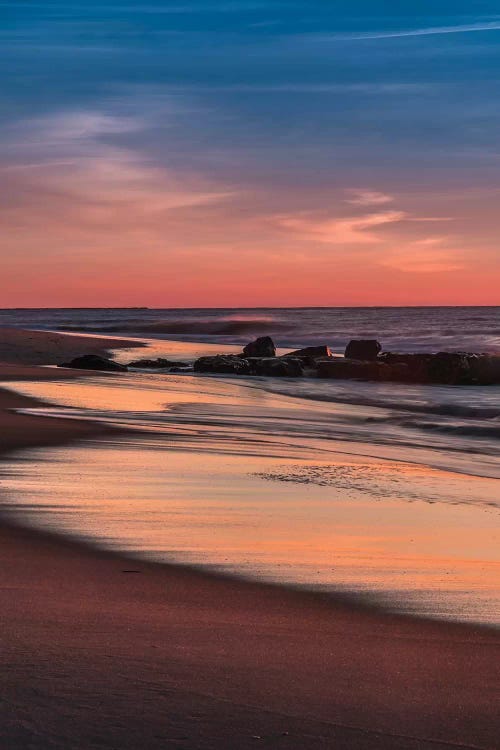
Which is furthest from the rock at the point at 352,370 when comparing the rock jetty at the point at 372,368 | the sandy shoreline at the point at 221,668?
the sandy shoreline at the point at 221,668

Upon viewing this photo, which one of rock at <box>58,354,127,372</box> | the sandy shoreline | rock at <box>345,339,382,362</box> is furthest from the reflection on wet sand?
rock at <box>345,339,382,362</box>

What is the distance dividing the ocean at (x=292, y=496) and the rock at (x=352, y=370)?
29.2 feet

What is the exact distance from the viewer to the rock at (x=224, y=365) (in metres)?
25.0

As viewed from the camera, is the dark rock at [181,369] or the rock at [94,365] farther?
the dark rock at [181,369]

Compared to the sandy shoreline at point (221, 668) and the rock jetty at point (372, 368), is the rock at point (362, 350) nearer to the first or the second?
the rock jetty at point (372, 368)

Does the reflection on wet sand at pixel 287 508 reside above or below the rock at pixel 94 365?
below

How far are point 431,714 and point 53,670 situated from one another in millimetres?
1236

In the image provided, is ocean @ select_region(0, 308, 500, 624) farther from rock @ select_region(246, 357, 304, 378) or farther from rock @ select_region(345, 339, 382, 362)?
rock @ select_region(345, 339, 382, 362)

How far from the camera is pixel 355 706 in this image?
3025mm

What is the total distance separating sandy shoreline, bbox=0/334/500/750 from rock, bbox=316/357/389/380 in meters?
20.4

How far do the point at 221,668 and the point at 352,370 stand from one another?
860 inches

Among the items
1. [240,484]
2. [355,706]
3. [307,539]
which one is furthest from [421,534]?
[355,706]

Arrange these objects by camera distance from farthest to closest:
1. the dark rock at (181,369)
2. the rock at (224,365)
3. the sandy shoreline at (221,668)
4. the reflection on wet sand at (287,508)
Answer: the dark rock at (181,369) < the rock at (224,365) < the reflection on wet sand at (287,508) < the sandy shoreline at (221,668)

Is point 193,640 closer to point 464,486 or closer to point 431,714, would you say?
point 431,714
